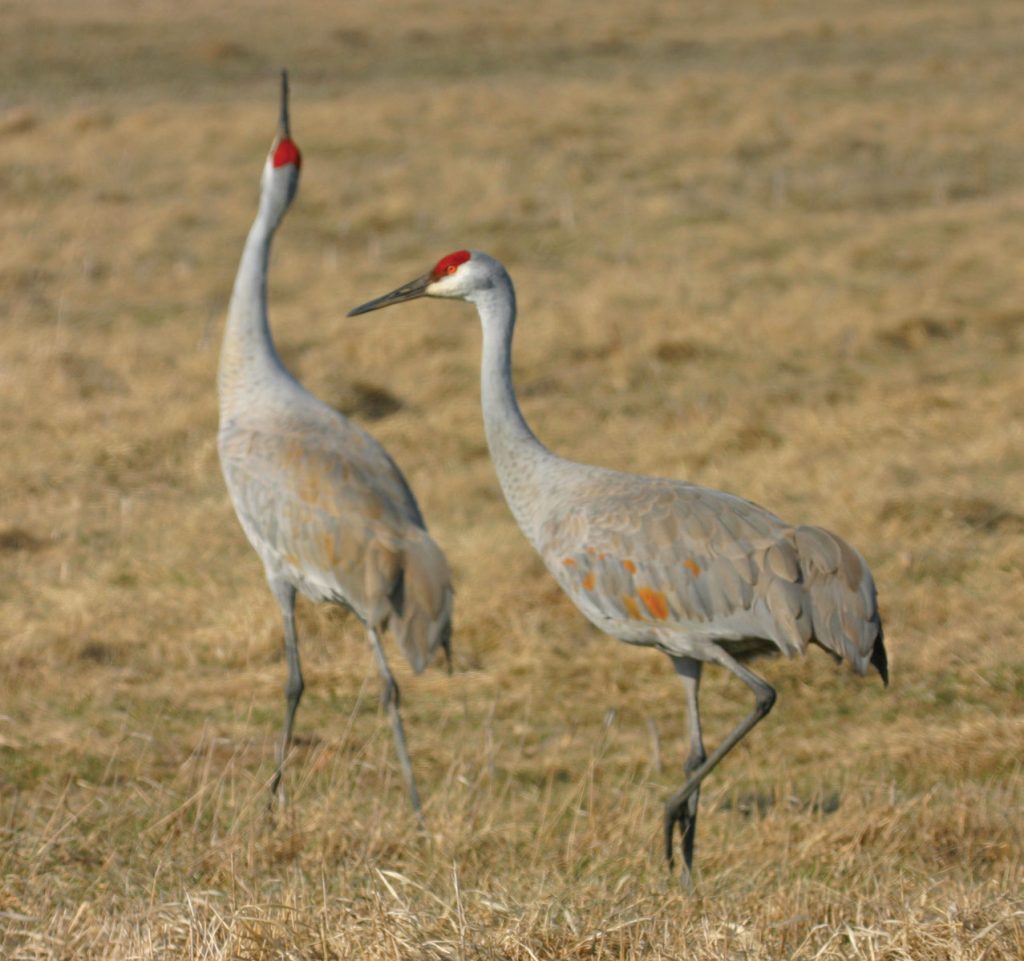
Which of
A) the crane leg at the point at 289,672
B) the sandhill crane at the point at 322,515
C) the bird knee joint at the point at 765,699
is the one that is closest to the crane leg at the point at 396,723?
the sandhill crane at the point at 322,515

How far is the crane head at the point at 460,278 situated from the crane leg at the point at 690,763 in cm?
125

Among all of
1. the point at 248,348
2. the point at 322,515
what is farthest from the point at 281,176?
the point at 322,515

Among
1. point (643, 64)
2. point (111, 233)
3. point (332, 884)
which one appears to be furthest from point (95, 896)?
point (643, 64)

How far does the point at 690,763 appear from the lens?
14.1 ft

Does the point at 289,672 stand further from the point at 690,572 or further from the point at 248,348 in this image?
the point at 690,572

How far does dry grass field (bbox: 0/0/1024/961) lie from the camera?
11.4 ft

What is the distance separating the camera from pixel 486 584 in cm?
636

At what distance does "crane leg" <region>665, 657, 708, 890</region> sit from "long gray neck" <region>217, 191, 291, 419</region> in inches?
71.7

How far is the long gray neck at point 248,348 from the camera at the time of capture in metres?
5.50

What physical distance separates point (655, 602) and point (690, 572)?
0.13m

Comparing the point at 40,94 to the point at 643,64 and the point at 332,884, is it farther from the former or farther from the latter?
the point at 332,884

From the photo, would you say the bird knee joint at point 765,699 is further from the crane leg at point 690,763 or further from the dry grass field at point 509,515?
the dry grass field at point 509,515

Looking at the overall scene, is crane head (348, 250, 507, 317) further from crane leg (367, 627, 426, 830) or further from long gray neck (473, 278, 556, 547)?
crane leg (367, 627, 426, 830)

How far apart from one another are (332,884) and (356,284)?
810cm
